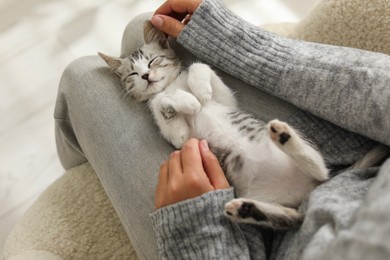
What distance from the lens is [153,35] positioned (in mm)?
1180

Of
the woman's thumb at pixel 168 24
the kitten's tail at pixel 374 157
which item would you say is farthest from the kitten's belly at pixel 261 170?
the woman's thumb at pixel 168 24

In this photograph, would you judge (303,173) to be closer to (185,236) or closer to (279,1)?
(185,236)

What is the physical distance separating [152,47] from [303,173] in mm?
599

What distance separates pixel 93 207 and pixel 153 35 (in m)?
0.56

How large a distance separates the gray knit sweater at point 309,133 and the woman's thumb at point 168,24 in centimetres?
4

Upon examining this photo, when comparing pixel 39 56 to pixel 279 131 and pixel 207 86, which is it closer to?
pixel 207 86

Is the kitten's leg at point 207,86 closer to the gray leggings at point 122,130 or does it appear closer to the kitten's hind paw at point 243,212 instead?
the gray leggings at point 122,130

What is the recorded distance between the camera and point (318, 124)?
951mm

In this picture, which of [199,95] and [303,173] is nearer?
[303,173]

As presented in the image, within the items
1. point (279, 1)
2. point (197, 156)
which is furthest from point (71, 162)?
point (279, 1)

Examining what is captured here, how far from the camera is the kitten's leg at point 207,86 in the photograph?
3.45ft

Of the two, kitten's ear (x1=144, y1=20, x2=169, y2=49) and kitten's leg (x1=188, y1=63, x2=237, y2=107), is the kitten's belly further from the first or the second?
kitten's ear (x1=144, y1=20, x2=169, y2=49)

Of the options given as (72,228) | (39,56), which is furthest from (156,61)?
(39,56)

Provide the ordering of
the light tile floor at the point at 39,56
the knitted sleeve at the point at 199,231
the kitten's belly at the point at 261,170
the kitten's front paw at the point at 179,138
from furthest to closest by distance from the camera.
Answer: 1. the light tile floor at the point at 39,56
2. the kitten's front paw at the point at 179,138
3. the kitten's belly at the point at 261,170
4. the knitted sleeve at the point at 199,231
